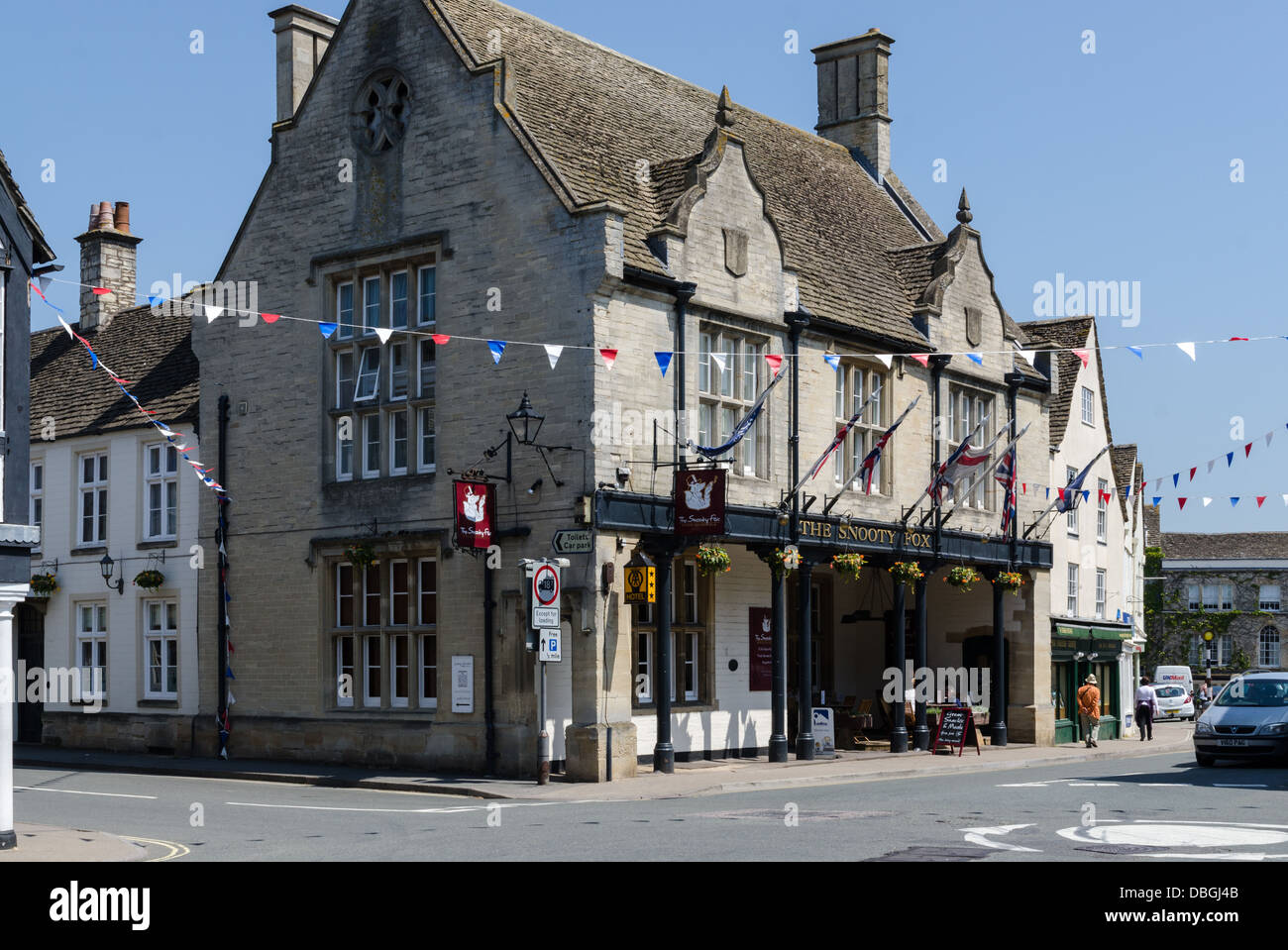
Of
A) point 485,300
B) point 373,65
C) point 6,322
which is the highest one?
point 373,65

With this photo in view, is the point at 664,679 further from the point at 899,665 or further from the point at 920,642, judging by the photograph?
the point at 920,642

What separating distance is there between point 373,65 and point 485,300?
486 centimetres

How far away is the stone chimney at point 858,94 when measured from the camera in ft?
125

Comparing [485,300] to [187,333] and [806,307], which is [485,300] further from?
[187,333]

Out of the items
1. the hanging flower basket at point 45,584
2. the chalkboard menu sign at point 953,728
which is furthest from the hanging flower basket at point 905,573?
the hanging flower basket at point 45,584

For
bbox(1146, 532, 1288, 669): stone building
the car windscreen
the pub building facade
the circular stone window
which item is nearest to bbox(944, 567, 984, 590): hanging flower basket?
the pub building facade

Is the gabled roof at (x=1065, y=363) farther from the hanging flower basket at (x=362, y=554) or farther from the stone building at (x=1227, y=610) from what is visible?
the stone building at (x=1227, y=610)

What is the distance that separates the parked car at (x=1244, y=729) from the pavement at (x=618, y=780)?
3231 millimetres

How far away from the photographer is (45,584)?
100 ft

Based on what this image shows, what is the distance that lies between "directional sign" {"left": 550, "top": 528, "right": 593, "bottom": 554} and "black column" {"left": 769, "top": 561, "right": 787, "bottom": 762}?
14.0 ft

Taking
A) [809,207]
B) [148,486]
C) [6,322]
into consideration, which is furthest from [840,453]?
[6,322]

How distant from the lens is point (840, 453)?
28.1 meters
